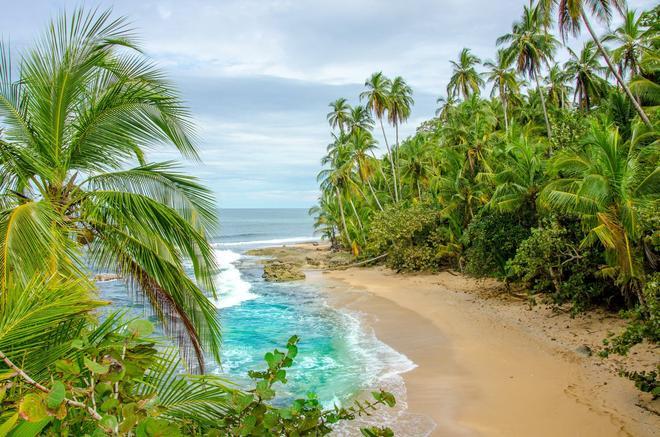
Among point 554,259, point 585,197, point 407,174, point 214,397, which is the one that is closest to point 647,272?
point 585,197

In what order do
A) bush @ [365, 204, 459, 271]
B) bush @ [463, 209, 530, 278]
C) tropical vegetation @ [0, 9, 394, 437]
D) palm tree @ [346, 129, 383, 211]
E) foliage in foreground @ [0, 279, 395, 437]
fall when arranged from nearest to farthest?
foliage in foreground @ [0, 279, 395, 437] → tropical vegetation @ [0, 9, 394, 437] → bush @ [463, 209, 530, 278] → bush @ [365, 204, 459, 271] → palm tree @ [346, 129, 383, 211]

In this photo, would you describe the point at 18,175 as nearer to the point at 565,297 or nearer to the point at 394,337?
the point at 394,337

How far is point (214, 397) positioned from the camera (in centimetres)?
298

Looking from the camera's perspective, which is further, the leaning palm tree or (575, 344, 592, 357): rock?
(575, 344, 592, 357): rock

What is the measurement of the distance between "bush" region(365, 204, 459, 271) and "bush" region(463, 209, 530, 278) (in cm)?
481

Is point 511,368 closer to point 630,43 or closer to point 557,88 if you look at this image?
point 630,43

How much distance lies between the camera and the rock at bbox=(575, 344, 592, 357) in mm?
10021

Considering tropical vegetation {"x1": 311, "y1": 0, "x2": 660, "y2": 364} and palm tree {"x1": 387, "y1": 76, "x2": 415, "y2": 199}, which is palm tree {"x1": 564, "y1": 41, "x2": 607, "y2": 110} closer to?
tropical vegetation {"x1": 311, "y1": 0, "x2": 660, "y2": 364}

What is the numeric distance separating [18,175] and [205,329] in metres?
2.34

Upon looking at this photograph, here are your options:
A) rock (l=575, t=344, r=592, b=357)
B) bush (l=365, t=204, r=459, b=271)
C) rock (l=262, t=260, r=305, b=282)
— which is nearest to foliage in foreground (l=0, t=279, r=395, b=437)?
rock (l=575, t=344, r=592, b=357)

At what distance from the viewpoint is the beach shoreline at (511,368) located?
7.24 m

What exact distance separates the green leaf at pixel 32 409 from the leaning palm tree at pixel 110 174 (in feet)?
8.61

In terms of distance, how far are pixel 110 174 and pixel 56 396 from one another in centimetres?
341

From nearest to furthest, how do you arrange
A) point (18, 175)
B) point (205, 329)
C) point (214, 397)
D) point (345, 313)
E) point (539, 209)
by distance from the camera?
point (214, 397) < point (18, 175) < point (205, 329) < point (539, 209) < point (345, 313)
